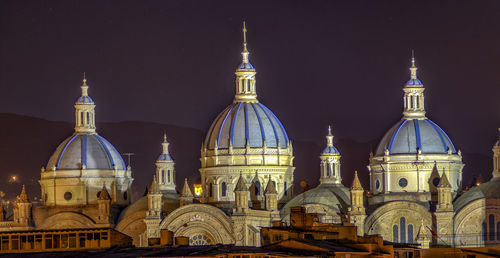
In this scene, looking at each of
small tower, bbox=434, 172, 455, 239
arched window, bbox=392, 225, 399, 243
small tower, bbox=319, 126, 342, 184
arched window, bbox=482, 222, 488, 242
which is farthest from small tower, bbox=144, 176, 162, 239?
arched window, bbox=482, 222, 488, 242

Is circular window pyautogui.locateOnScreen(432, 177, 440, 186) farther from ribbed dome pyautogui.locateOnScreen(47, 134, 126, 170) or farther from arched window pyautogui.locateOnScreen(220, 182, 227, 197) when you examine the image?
ribbed dome pyautogui.locateOnScreen(47, 134, 126, 170)

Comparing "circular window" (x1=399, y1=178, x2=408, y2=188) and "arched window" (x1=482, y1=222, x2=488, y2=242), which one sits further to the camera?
"circular window" (x1=399, y1=178, x2=408, y2=188)

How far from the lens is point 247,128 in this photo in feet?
430

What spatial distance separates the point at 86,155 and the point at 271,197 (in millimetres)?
17744

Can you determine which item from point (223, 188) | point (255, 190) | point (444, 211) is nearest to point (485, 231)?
point (444, 211)

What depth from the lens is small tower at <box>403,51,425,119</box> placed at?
426 feet

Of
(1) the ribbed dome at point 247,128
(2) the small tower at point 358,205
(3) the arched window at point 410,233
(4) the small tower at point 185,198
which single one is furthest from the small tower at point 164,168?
(3) the arched window at point 410,233

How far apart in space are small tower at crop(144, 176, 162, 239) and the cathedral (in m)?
0.09

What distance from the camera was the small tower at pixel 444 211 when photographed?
4771 inches

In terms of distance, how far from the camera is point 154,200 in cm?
12606

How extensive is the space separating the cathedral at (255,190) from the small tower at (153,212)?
9 centimetres

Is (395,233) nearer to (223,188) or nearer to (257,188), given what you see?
(257,188)

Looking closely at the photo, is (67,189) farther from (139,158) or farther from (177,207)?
(139,158)

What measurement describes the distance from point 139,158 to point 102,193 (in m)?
65.4
